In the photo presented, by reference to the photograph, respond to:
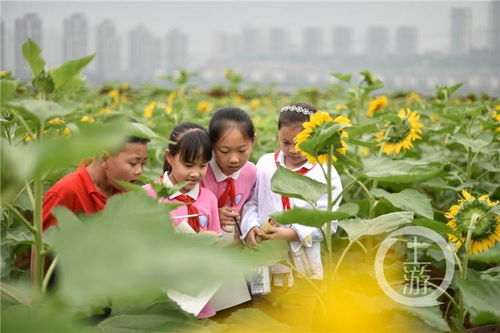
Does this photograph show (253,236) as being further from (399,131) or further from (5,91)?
(5,91)

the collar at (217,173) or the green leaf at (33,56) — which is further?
the collar at (217,173)

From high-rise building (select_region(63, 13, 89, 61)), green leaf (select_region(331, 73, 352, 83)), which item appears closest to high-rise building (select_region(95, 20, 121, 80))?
high-rise building (select_region(63, 13, 89, 61))

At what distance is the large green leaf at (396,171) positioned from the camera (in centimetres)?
114

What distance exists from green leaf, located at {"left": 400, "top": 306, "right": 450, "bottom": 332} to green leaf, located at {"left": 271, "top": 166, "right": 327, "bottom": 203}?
275 mm

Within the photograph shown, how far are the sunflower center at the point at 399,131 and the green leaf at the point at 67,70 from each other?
1.07 m

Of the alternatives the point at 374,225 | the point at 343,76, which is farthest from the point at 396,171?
the point at 343,76

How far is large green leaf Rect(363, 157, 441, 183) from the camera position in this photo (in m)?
1.14

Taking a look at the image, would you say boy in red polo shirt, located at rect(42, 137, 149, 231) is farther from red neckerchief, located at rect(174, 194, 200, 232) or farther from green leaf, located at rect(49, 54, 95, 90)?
green leaf, located at rect(49, 54, 95, 90)

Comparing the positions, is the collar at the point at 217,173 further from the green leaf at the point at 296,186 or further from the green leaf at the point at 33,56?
the green leaf at the point at 33,56

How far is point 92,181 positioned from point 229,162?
39cm

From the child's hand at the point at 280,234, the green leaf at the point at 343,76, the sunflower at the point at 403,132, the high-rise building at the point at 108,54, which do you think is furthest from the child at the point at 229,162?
the high-rise building at the point at 108,54

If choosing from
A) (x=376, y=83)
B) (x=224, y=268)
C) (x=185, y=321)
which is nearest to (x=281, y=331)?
(x=185, y=321)

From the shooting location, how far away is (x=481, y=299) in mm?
1040

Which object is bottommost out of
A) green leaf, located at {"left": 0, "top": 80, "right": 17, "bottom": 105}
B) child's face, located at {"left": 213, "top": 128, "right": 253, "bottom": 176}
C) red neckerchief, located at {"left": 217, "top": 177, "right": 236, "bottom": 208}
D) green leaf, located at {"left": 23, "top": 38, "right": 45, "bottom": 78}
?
red neckerchief, located at {"left": 217, "top": 177, "right": 236, "bottom": 208}
